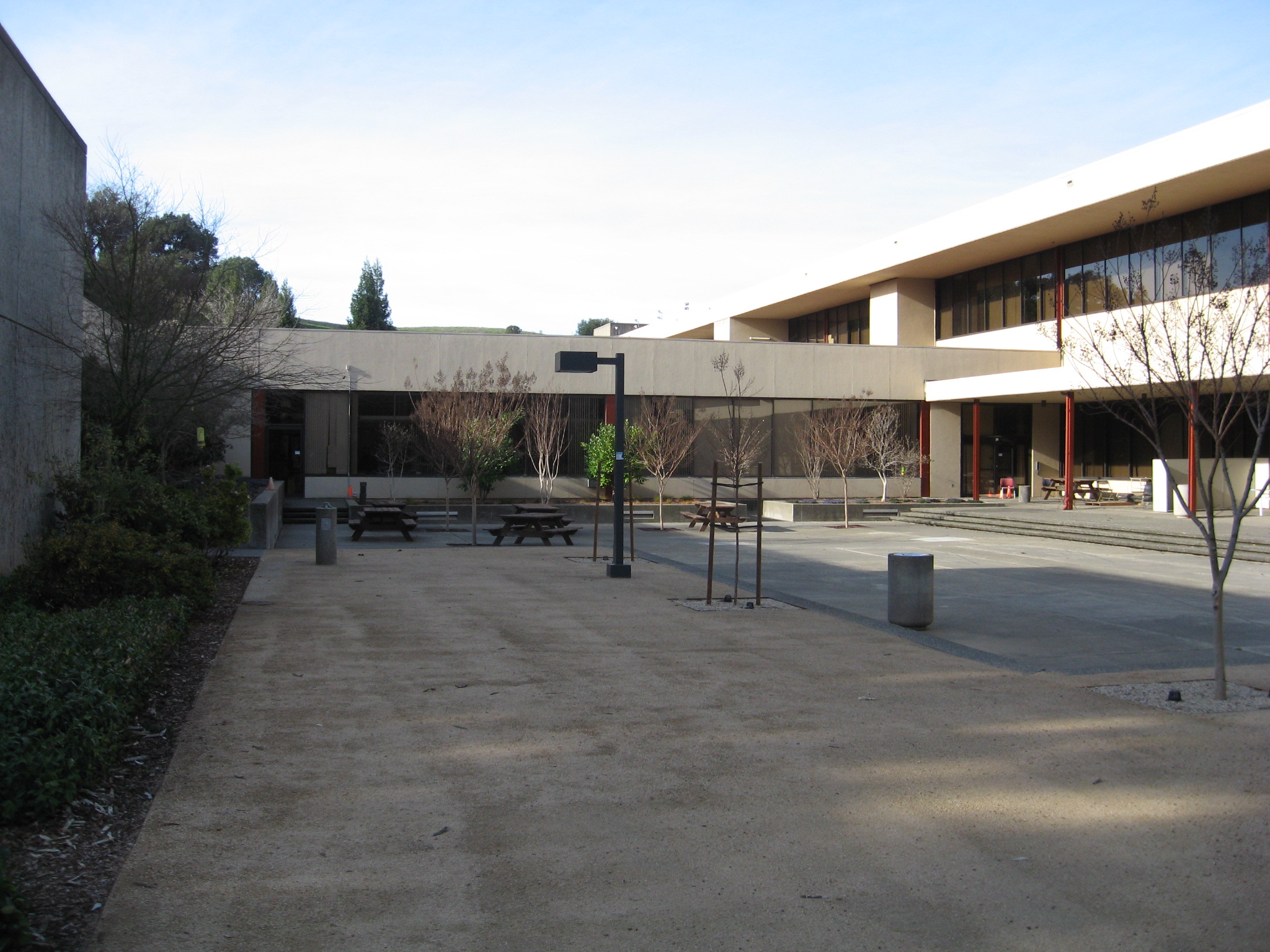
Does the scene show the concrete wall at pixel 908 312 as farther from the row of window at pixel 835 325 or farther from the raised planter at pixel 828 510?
the raised planter at pixel 828 510

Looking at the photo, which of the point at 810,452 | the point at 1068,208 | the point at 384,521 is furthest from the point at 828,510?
the point at 384,521

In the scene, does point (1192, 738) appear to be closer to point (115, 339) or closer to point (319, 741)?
point (319, 741)

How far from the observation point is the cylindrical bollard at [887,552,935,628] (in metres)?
11.0

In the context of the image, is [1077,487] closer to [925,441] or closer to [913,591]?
[925,441]

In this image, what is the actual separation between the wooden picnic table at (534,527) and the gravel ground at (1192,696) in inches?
556

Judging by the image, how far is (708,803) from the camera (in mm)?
5355

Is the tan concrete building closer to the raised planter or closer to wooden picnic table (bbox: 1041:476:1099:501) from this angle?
wooden picnic table (bbox: 1041:476:1099:501)

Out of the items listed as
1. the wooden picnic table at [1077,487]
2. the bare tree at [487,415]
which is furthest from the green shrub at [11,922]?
the wooden picnic table at [1077,487]

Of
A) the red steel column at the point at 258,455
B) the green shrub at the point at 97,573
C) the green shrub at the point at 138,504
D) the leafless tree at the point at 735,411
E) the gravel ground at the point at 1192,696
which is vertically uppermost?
the leafless tree at the point at 735,411

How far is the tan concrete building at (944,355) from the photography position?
28047 millimetres

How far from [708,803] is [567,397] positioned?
91.1 ft

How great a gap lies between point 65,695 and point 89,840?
129cm

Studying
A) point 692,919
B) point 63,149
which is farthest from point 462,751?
point 63,149

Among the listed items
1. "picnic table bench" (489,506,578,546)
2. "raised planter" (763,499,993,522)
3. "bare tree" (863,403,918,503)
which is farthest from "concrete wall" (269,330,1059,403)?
"picnic table bench" (489,506,578,546)
